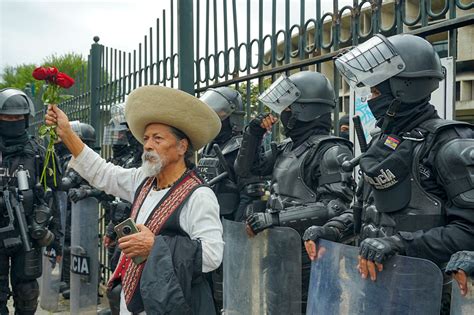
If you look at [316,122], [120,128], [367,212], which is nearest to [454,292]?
[367,212]

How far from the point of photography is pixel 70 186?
22.0 ft

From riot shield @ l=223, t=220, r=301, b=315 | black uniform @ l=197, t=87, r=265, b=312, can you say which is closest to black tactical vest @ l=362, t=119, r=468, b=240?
riot shield @ l=223, t=220, r=301, b=315

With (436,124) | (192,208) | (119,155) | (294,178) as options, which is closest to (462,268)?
(436,124)

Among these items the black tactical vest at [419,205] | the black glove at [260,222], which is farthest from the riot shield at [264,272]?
the black tactical vest at [419,205]

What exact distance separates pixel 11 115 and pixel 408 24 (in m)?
3.42

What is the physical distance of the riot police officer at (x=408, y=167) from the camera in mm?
2586

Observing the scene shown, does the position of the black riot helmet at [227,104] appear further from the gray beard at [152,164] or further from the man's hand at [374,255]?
the man's hand at [374,255]

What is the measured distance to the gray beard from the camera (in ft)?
9.98

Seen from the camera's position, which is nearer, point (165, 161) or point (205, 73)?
point (165, 161)

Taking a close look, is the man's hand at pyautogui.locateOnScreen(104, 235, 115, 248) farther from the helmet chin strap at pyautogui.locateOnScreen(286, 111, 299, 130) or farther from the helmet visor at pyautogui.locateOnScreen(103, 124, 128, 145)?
the helmet chin strap at pyautogui.locateOnScreen(286, 111, 299, 130)

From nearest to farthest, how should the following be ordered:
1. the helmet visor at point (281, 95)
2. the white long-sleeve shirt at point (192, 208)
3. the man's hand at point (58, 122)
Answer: the white long-sleeve shirt at point (192, 208)
the man's hand at point (58, 122)
the helmet visor at point (281, 95)

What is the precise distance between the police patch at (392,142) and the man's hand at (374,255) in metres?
0.54

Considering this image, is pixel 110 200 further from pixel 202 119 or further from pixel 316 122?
pixel 202 119

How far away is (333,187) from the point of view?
364 cm
